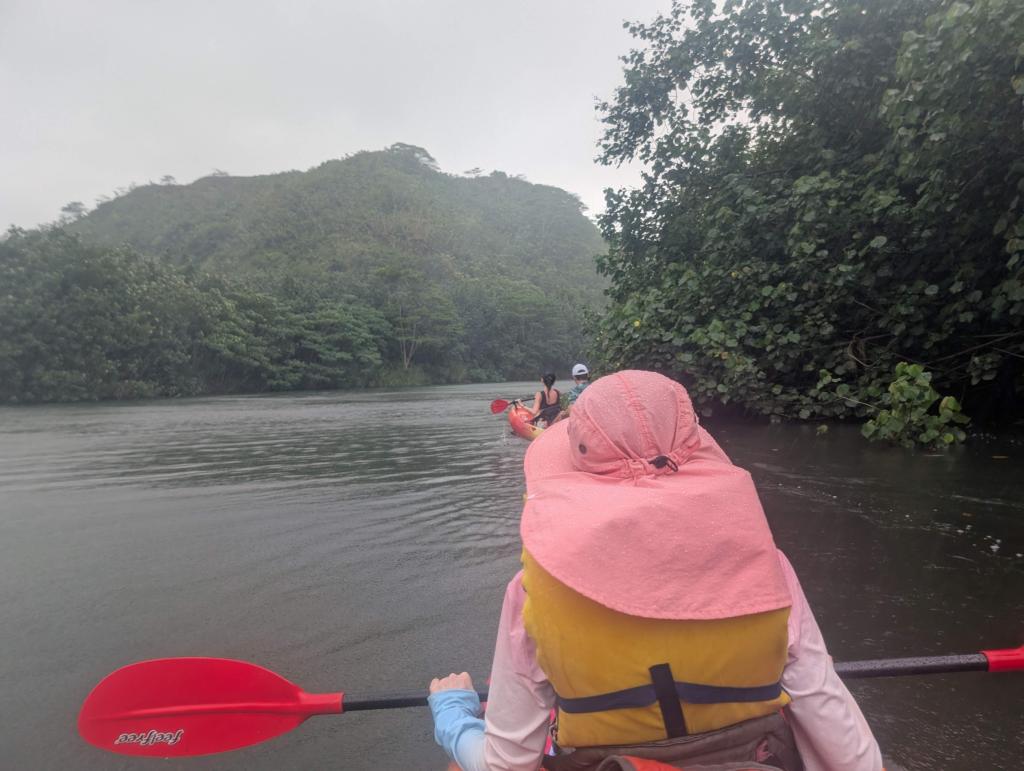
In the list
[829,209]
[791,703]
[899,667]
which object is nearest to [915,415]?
[829,209]

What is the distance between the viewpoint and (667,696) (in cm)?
117

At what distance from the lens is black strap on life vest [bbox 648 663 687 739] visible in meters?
1.16

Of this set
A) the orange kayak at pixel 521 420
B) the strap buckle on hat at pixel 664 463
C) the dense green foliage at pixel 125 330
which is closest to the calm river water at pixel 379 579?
the strap buckle on hat at pixel 664 463

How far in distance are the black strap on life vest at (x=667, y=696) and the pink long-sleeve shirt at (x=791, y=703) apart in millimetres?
214

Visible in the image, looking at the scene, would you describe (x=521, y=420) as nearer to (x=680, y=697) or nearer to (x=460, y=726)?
(x=460, y=726)

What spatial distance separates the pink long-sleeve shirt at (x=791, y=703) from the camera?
126 cm

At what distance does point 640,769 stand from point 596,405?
2.07 feet

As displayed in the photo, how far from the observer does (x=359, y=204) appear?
249ft

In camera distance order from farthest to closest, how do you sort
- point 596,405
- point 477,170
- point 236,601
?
point 477,170 < point 236,601 < point 596,405

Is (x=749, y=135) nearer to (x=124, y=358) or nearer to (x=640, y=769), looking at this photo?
(x=640, y=769)

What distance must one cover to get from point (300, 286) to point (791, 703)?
149 ft

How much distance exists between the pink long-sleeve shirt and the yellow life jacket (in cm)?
5

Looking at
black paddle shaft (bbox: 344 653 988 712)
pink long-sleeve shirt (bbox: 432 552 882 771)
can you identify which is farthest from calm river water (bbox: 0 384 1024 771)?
pink long-sleeve shirt (bbox: 432 552 882 771)

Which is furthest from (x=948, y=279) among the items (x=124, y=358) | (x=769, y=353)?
(x=124, y=358)
